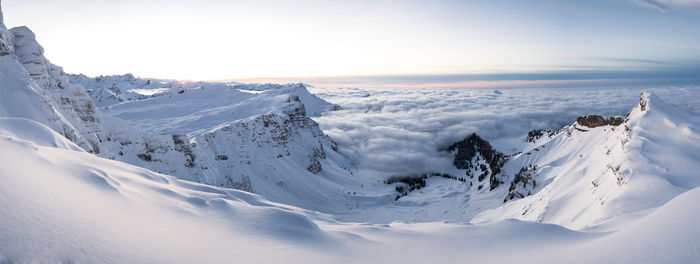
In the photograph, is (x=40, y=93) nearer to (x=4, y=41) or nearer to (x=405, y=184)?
(x=4, y=41)

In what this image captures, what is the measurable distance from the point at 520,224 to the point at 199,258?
9.99 m

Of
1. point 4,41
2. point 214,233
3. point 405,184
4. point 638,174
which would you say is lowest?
point 405,184

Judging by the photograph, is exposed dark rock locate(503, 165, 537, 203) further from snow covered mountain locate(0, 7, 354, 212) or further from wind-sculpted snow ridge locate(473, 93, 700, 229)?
snow covered mountain locate(0, 7, 354, 212)

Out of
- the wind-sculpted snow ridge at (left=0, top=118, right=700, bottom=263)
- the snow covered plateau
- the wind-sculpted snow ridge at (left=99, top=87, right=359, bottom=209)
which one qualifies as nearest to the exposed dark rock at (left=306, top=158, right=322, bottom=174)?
the wind-sculpted snow ridge at (left=99, top=87, right=359, bottom=209)

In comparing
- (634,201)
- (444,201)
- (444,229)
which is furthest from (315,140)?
(444,229)

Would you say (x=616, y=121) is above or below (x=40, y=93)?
below

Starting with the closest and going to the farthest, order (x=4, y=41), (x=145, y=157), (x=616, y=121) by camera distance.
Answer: (x=4, y=41) → (x=145, y=157) → (x=616, y=121)

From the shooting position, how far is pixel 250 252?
8445 mm

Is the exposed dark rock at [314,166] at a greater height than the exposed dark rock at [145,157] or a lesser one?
lesser

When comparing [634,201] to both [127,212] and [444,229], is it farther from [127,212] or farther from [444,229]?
[127,212]

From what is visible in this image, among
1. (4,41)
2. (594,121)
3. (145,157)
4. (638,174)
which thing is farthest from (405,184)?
(4,41)

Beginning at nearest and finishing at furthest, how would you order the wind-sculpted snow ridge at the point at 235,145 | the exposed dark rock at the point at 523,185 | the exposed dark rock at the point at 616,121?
the wind-sculpted snow ridge at the point at 235,145 → the exposed dark rock at the point at 616,121 → the exposed dark rock at the point at 523,185

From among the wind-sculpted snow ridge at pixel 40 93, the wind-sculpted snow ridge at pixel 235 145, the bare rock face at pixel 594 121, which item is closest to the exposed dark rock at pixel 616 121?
the bare rock face at pixel 594 121

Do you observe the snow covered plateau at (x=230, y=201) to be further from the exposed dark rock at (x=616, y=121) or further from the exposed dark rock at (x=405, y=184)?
the exposed dark rock at (x=405, y=184)
